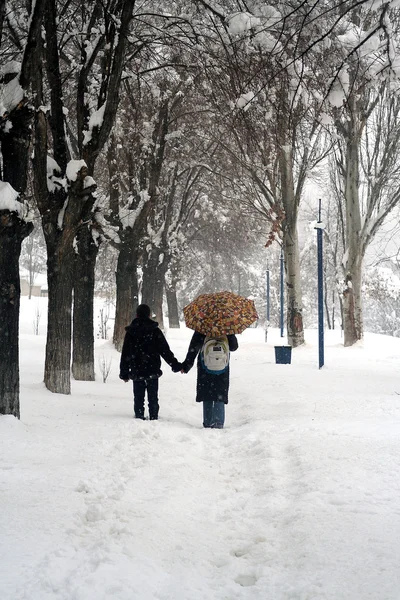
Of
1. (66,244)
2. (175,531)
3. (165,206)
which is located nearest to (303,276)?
(165,206)

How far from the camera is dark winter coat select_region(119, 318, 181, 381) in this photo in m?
7.57

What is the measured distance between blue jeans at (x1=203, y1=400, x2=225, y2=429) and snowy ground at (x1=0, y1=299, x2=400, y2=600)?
0.18 m

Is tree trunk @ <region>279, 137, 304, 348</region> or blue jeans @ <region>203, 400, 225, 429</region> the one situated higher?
tree trunk @ <region>279, 137, 304, 348</region>

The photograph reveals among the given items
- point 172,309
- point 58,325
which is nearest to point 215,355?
point 58,325

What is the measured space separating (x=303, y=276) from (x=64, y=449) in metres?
56.0

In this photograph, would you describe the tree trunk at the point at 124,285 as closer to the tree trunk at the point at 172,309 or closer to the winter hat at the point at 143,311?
the winter hat at the point at 143,311

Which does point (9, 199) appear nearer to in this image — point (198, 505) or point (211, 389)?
point (211, 389)

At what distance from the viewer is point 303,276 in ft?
196

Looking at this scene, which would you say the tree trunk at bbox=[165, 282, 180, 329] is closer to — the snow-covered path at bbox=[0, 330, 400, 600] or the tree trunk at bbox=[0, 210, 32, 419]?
the snow-covered path at bbox=[0, 330, 400, 600]

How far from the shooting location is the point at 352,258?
61.8ft

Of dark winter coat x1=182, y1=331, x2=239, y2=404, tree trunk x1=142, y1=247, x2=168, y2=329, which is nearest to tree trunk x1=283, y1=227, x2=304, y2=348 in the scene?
tree trunk x1=142, y1=247, x2=168, y2=329

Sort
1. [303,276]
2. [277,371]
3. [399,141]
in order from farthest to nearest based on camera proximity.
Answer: [303,276] → [399,141] → [277,371]

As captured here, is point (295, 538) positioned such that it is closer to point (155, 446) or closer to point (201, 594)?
point (201, 594)

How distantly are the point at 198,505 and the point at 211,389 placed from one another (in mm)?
3016
